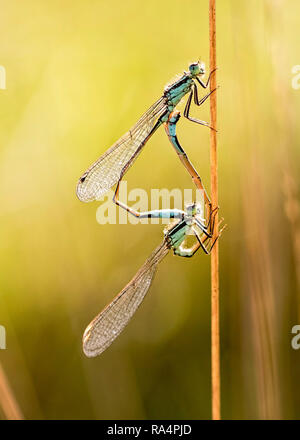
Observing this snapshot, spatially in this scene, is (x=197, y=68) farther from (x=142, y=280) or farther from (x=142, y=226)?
(x=142, y=280)

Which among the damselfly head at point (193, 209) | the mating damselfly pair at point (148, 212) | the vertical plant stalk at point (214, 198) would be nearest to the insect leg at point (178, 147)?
the mating damselfly pair at point (148, 212)

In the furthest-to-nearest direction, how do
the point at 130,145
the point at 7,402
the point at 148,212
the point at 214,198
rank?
the point at 130,145 → the point at 148,212 → the point at 7,402 → the point at 214,198

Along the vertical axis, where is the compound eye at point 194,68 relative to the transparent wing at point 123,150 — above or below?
above

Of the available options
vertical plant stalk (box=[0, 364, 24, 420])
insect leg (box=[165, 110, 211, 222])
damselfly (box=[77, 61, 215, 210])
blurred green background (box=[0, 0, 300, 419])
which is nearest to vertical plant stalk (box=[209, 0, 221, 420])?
insect leg (box=[165, 110, 211, 222])

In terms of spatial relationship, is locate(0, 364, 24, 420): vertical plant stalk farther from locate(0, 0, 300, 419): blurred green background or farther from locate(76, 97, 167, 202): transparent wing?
locate(76, 97, 167, 202): transparent wing

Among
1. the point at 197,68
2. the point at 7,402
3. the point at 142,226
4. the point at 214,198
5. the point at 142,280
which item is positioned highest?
the point at 197,68

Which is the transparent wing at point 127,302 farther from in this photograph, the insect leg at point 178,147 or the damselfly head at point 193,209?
the insect leg at point 178,147

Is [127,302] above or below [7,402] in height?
above

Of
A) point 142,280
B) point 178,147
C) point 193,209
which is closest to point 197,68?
point 178,147
